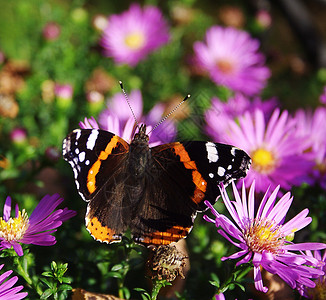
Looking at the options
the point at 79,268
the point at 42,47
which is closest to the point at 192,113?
the point at 79,268

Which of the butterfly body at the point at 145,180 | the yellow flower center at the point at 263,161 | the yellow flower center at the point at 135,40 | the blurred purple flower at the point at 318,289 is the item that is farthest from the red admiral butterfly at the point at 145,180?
the yellow flower center at the point at 135,40

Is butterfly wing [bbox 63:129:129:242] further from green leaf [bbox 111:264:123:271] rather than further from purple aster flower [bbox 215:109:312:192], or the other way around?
purple aster flower [bbox 215:109:312:192]

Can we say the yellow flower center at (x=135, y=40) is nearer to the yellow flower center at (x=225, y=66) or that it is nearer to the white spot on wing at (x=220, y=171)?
the yellow flower center at (x=225, y=66)

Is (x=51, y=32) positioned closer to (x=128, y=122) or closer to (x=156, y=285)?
(x=128, y=122)

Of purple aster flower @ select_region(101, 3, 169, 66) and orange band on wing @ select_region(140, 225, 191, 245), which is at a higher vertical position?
purple aster flower @ select_region(101, 3, 169, 66)

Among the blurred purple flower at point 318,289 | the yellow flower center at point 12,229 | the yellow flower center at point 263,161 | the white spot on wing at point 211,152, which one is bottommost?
the blurred purple flower at point 318,289

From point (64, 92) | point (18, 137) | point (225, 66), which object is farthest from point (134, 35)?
point (18, 137)

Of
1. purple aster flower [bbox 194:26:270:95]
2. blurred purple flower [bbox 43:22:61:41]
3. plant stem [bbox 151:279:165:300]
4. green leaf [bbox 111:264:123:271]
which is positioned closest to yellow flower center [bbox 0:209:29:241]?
green leaf [bbox 111:264:123:271]
